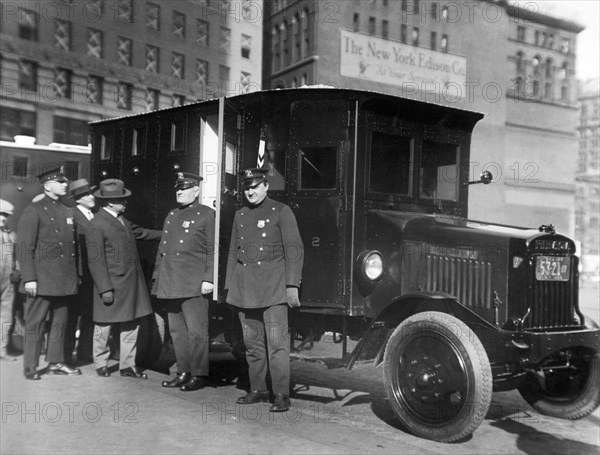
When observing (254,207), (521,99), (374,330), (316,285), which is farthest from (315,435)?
(521,99)

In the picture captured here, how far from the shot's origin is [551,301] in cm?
535

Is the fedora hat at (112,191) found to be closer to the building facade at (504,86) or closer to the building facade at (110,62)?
the building facade at (504,86)

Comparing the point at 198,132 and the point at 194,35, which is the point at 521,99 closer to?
the point at 194,35

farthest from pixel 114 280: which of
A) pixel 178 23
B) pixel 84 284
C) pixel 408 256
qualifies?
pixel 178 23

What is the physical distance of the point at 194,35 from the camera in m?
30.0

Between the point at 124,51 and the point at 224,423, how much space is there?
28.5 meters

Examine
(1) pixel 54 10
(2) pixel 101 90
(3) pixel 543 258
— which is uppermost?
(1) pixel 54 10

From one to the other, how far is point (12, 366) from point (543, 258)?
551 centimetres

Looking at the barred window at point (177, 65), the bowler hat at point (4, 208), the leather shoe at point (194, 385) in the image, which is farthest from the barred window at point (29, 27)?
the leather shoe at point (194, 385)

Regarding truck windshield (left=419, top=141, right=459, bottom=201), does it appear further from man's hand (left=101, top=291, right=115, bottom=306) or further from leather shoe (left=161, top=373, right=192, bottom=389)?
man's hand (left=101, top=291, right=115, bottom=306)

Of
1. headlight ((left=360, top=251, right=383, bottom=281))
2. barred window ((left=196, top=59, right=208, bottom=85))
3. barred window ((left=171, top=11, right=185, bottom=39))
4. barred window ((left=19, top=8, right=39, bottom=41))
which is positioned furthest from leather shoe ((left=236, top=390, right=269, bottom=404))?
barred window ((left=196, top=59, right=208, bottom=85))

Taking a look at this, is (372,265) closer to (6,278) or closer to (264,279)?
(264,279)

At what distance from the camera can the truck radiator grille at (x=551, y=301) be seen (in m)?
5.19

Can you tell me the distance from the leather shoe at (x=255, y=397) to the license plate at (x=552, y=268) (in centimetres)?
247
